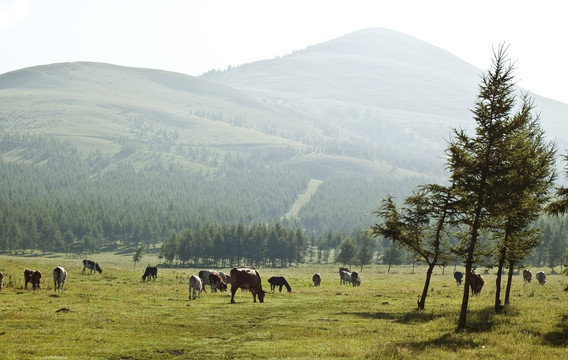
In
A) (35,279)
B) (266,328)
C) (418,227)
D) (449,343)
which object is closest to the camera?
(449,343)

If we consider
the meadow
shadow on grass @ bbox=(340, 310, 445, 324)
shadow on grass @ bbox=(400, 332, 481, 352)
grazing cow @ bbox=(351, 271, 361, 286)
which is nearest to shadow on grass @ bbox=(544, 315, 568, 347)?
the meadow

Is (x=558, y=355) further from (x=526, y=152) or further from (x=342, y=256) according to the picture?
(x=342, y=256)

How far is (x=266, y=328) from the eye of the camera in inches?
1140

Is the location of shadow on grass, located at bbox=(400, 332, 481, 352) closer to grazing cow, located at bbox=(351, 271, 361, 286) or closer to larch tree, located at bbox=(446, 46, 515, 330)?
larch tree, located at bbox=(446, 46, 515, 330)

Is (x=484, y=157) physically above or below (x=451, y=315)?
above

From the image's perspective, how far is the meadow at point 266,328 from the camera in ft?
72.2

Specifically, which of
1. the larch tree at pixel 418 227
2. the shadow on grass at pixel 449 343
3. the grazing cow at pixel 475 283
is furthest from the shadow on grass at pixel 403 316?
the grazing cow at pixel 475 283

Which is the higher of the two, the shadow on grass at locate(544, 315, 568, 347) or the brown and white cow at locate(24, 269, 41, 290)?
the shadow on grass at locate(544, 315, 568, 347)

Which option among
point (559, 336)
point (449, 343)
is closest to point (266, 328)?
point (449, 343)

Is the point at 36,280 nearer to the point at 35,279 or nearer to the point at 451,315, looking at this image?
the point at 35,279

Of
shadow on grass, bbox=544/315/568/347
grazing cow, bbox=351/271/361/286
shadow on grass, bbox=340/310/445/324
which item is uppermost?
shadow on grass, bbox=544/315/568/347

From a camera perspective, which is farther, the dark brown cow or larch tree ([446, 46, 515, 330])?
the dark brown cow

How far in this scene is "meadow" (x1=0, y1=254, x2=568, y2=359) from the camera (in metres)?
22.0

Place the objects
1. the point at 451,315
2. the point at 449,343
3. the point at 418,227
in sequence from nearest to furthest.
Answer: the point at 449,343, the point at 451,315, the point at 418,227
